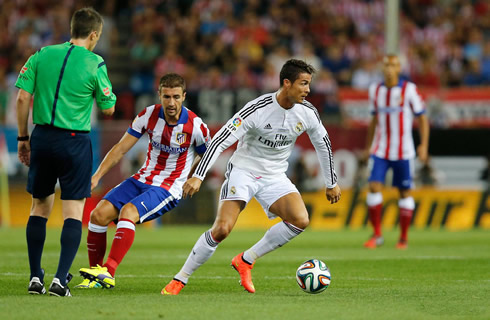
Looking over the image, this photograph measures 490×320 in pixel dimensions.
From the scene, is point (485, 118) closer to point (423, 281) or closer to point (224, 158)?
point (224, 158)

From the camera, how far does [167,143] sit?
852 cm

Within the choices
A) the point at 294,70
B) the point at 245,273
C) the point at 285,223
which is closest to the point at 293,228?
the point at 285,223

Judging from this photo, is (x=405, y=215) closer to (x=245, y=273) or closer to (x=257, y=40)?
(x=245, y=273)

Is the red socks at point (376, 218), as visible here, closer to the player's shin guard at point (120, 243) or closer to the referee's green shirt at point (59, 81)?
the player's shin guard at point (120, 243)

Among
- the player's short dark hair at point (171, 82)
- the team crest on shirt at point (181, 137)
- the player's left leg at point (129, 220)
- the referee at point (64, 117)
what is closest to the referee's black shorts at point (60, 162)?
the referee at point (64, 117)

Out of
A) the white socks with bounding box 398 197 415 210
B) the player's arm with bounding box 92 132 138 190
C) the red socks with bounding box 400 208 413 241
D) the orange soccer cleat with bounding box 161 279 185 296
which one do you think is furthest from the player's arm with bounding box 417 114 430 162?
the orange soccer cleat with bounding box 161 279 185 296

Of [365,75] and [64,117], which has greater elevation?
[64,117]

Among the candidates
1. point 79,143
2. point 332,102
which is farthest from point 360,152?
point 79,143

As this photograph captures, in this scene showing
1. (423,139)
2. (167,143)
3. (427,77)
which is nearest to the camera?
(167,143)

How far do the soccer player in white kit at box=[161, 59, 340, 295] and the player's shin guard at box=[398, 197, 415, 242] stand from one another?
15.9ft

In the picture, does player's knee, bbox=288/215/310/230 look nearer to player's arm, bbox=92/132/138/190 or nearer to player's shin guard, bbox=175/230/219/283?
player's shin guard, bbox=175/230/219/283

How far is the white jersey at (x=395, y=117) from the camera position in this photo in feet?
42.4

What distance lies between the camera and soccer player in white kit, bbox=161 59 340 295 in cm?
764

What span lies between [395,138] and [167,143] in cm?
525
